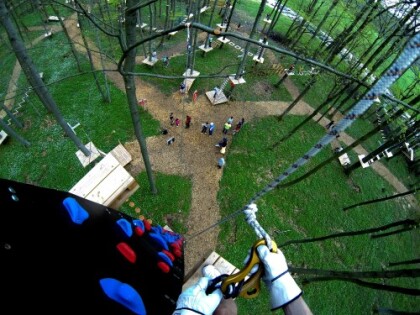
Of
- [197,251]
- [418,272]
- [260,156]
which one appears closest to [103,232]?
[418,272]

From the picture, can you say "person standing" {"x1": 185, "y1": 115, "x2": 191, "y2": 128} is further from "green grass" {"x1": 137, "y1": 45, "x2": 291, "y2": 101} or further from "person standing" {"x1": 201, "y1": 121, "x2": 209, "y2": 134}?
"green grass" {"x1": 137, "y1": 45, "x2": 291, "y2": 101}

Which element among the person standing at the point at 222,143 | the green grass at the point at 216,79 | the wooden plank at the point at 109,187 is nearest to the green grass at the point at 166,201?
the person standing at the point at 222,143

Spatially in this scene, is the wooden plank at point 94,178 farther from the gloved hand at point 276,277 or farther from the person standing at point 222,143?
the gloved hand at point 276,277

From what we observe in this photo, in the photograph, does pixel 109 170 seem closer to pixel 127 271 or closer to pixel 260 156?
pixel 127 271

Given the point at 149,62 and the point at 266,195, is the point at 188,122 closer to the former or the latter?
the point at 266,195

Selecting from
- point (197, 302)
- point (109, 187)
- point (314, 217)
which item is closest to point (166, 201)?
point (109, 187)

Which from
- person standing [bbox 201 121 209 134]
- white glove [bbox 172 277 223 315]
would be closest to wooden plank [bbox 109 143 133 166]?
person standing [bbox 201 121 209 134]
